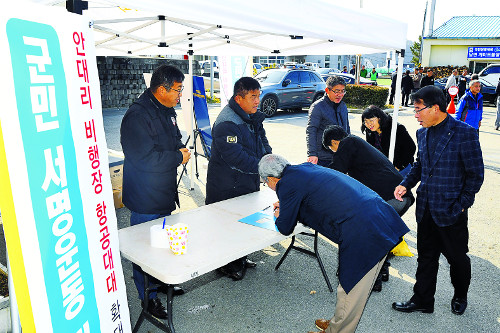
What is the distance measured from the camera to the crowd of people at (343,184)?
8.35 ft

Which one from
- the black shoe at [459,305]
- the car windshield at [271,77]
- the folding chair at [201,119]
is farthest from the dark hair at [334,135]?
the car windshield at [271,77]

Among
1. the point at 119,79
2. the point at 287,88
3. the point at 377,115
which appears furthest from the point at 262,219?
the point at 119,79

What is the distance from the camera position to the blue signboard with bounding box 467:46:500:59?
29578 mm

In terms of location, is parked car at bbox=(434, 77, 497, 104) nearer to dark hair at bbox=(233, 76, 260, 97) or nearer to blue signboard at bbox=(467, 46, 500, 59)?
blue signboard at bbox=(467, 46, 500, 59)

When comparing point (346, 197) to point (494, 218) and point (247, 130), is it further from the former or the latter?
point (494, 218)

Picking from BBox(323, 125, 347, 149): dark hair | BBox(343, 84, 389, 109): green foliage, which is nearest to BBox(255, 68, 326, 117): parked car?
BBox(343, 84, 389, 109): green foliage

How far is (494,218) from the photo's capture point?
217 inches

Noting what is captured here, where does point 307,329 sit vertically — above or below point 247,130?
below

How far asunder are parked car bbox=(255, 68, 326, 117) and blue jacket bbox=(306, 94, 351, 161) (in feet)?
31.0

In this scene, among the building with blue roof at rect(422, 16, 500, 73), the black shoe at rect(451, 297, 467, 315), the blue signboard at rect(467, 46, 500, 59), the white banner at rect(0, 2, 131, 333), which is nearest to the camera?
the white banner at rect(0, 2, 131, 333)

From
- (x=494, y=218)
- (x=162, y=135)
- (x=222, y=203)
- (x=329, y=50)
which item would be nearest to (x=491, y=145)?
(x=494, y=218)

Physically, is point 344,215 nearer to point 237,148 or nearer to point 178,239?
point 178,239

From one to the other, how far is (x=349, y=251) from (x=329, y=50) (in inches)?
151

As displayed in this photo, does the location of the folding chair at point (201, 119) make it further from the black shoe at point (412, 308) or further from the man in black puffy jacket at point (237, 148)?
the black shoe at point (412, 308)
